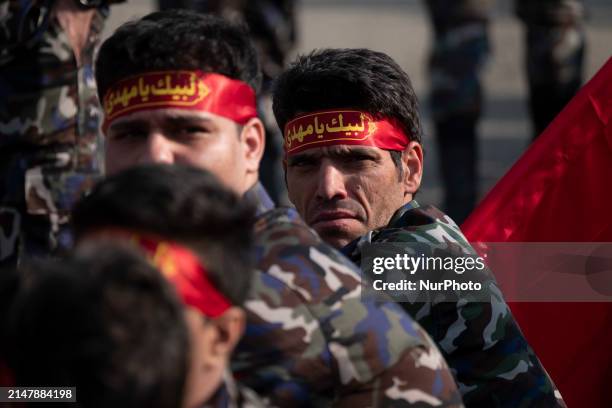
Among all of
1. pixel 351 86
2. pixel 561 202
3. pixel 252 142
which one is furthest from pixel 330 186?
pixel 561 202

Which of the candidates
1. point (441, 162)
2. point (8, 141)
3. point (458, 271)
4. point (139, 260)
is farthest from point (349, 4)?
point (139, 260)

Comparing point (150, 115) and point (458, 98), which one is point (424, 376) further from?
point (458, 98)

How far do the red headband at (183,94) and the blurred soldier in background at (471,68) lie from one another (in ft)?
13.7

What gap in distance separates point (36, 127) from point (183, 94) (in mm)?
1830

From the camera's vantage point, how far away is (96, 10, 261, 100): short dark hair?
3160 millimetres

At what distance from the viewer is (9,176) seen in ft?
15.9

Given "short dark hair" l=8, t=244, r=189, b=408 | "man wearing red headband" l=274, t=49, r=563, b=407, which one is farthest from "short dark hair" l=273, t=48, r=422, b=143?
"short dark hair" l=8, t=244, r=189, b=408

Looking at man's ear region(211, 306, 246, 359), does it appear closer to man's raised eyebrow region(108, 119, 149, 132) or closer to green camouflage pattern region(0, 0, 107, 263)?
man's raised eyebrow region(108, 119, 149, 132)

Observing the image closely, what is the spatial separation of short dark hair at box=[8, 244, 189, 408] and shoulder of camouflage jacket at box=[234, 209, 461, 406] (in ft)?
1.98

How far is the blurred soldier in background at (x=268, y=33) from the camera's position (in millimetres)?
6938

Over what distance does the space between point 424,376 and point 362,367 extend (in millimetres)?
133

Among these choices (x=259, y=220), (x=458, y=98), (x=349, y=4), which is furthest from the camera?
Result: (x=349, y=4)

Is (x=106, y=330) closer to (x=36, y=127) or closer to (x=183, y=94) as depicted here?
(x=183, y=94)

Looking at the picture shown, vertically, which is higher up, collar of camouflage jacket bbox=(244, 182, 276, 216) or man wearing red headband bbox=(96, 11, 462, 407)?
collar of camouflage jacket bbox=(244, 182, 276, 216)
